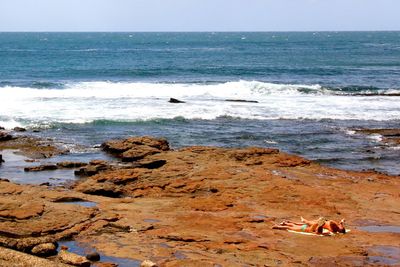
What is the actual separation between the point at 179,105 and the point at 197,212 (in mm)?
24791

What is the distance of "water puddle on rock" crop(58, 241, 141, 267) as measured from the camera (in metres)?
12.1

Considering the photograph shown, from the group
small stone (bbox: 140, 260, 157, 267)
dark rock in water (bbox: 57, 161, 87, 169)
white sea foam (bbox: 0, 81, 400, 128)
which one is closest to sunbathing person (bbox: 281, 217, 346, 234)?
small stone (bbox: 140, 260, 157, 267)

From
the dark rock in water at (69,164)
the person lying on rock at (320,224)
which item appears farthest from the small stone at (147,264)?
the dark rock in water at (69,164)

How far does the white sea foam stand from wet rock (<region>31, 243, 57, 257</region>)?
20816 millimetres

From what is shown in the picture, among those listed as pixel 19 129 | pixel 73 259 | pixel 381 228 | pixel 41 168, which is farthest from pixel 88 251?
pixel 19 129

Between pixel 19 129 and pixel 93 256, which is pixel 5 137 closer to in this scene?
pixel 19 129

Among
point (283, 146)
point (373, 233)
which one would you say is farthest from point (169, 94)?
point (373, 233)

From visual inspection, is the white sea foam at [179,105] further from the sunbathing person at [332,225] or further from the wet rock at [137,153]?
the sunbathing person at [332,225]

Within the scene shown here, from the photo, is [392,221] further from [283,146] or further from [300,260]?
[283,146]

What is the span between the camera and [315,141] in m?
28.5

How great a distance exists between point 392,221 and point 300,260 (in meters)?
4.29

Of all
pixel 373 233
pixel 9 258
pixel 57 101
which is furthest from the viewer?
pixel 57 101

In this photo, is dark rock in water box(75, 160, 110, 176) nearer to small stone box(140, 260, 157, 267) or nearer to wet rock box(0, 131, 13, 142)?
wet rock box(0, 131, 13, 142)

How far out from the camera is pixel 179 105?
40.2 meters
